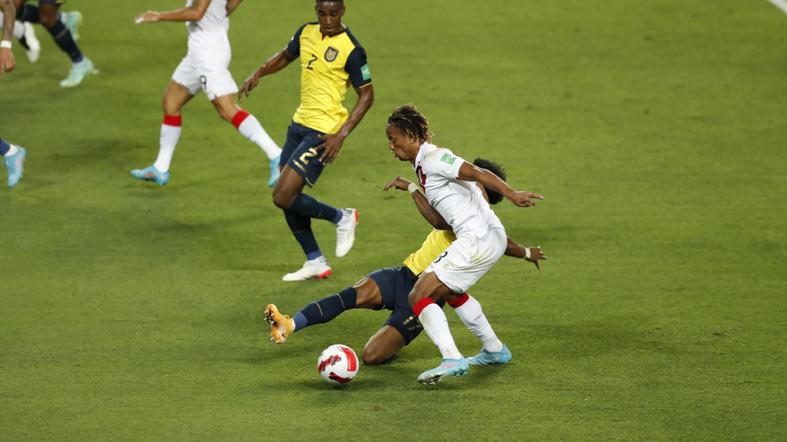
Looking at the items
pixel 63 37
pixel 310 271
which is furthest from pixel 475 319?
pixel 63 37

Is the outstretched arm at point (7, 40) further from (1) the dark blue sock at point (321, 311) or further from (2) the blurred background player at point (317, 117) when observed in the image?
(1) the dark blue sock at point (321, 311)

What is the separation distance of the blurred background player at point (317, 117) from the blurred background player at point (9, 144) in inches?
99.9

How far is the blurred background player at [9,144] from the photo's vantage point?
32.8 ft

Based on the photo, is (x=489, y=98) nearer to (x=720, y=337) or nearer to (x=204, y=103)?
(x=204, y=103)

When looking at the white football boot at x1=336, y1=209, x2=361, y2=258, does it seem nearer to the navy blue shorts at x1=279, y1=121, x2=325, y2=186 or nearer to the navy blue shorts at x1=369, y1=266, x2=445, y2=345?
the navy blue shorts at x1=279, y1=121, x2=325, y2=186

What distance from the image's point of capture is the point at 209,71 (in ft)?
34.0

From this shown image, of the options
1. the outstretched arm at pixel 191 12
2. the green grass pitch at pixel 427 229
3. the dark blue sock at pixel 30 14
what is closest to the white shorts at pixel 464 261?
the green grass pitch at pixel 427 229

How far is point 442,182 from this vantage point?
7152 mm

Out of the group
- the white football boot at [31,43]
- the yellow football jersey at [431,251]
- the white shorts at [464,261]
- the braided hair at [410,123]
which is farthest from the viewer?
the white football boot at [31,43]

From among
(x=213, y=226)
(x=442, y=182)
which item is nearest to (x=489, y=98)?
(x=213, y=226)

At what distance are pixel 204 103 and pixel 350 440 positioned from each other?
726cm

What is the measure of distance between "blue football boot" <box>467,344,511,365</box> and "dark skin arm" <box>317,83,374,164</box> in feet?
6.86

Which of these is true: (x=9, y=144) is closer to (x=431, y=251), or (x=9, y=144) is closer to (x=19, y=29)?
(x=19, y=29)

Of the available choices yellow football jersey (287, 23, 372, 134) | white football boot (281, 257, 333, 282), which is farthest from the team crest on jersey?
white football boot (281, 257, 333, 282)
